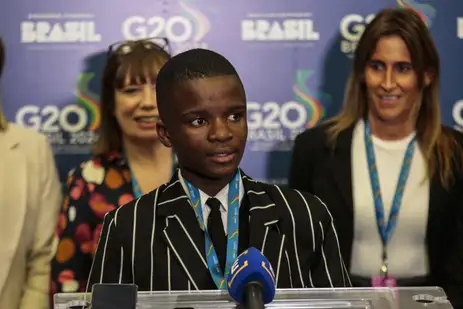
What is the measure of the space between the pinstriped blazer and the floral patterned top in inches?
38.2

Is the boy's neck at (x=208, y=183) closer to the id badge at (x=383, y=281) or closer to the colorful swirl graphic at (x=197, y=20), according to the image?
the id badge at (x=383, y=281)

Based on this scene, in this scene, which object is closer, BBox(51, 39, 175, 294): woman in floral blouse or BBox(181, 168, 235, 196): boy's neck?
BBox(181, 168, 235, 196): boy's neck

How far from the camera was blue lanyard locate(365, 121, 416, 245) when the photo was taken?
2703 millimetres

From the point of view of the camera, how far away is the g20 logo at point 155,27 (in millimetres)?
3080

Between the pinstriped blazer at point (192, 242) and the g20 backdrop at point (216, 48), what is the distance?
1467 mm

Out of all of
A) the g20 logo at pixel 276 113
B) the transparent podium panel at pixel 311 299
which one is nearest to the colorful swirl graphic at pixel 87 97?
the g20 logo at pixel 276 113

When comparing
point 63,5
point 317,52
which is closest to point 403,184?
point 317,52

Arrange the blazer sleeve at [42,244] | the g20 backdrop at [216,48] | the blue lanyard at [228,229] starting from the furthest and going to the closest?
the g20 backdrop at [216,48] < the blazer sleeve at [42,244] < the blue lanyard at [228,229]

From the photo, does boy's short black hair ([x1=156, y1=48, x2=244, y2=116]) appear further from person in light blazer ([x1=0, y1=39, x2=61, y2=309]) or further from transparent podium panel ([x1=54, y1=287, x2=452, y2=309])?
person in light blazer ([x1=0, y1=39, x2=61, y2=309])

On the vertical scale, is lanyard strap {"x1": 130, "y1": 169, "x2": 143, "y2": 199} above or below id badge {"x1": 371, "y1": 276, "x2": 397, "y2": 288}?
above

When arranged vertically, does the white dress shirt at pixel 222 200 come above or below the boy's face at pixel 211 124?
below

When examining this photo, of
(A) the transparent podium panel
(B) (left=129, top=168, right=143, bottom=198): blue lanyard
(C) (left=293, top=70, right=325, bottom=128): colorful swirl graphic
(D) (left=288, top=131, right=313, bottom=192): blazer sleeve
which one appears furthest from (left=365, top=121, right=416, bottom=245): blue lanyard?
(A) the transparent podium panel

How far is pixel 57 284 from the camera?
2.69m

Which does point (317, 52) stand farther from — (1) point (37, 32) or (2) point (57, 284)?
(2) point (57, 284)
